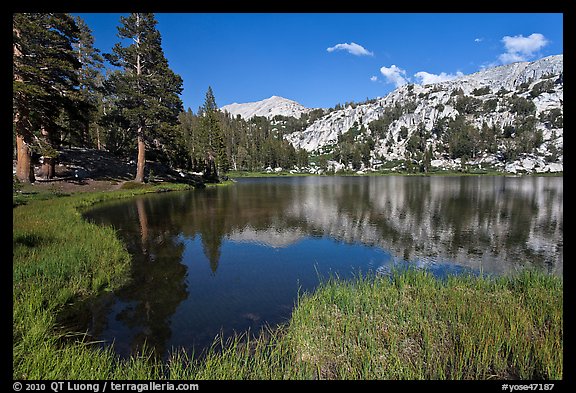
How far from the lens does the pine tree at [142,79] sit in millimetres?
43688

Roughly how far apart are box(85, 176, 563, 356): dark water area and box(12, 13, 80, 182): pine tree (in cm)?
1052

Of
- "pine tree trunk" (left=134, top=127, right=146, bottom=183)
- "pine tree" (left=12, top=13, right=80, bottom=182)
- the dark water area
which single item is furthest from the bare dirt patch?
the dark water area

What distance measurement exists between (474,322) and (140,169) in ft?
172

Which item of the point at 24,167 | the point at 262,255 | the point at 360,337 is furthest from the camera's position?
the point at 24,167

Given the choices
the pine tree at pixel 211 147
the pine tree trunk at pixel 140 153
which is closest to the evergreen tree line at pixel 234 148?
the pine tree at pixel 211 147

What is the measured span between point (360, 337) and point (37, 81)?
131ft

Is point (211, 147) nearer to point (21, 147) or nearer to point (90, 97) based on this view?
point (90, 97)

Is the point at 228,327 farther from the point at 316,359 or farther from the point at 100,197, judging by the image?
the point at 100,197

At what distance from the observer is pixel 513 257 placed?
614 inches

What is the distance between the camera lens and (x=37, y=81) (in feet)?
97.1

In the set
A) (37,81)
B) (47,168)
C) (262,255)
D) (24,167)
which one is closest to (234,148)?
(47,168)

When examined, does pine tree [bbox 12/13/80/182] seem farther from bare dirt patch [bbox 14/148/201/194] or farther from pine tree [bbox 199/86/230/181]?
pine tree [bbox 199/86/230/181]
